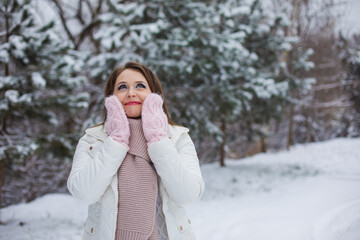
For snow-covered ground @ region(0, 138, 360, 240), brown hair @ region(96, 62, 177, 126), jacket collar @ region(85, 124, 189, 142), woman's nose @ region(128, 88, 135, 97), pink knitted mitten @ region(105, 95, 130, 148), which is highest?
brown hair @ region(96, 62, 177, 126)

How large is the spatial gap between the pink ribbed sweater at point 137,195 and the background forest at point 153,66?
256 centimetres

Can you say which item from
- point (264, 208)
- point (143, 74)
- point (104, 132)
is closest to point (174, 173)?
point (104, 132)

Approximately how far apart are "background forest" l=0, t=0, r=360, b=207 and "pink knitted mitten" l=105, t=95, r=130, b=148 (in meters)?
2.44

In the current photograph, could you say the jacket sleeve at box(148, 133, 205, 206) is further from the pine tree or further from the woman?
the pine tree

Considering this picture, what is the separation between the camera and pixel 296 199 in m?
4.73

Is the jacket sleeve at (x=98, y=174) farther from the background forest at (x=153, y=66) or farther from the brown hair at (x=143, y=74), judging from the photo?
the background forest at (x=153, y=66)

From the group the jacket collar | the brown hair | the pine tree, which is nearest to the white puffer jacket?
the jacket collar

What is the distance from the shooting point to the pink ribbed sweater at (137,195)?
1353mm

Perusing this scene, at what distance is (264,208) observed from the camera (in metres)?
4.50

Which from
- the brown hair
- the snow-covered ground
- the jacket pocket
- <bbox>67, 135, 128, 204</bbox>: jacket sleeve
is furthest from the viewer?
the snow-covered ground

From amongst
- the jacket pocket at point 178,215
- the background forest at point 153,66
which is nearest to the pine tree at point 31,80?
the background forest at point 153,66

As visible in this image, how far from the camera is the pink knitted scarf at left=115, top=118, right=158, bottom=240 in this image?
4.44 ft

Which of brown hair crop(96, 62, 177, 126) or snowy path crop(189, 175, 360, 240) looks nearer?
brown hair crop(96, 62, 177, 126)

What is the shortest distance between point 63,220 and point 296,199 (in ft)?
14.3
